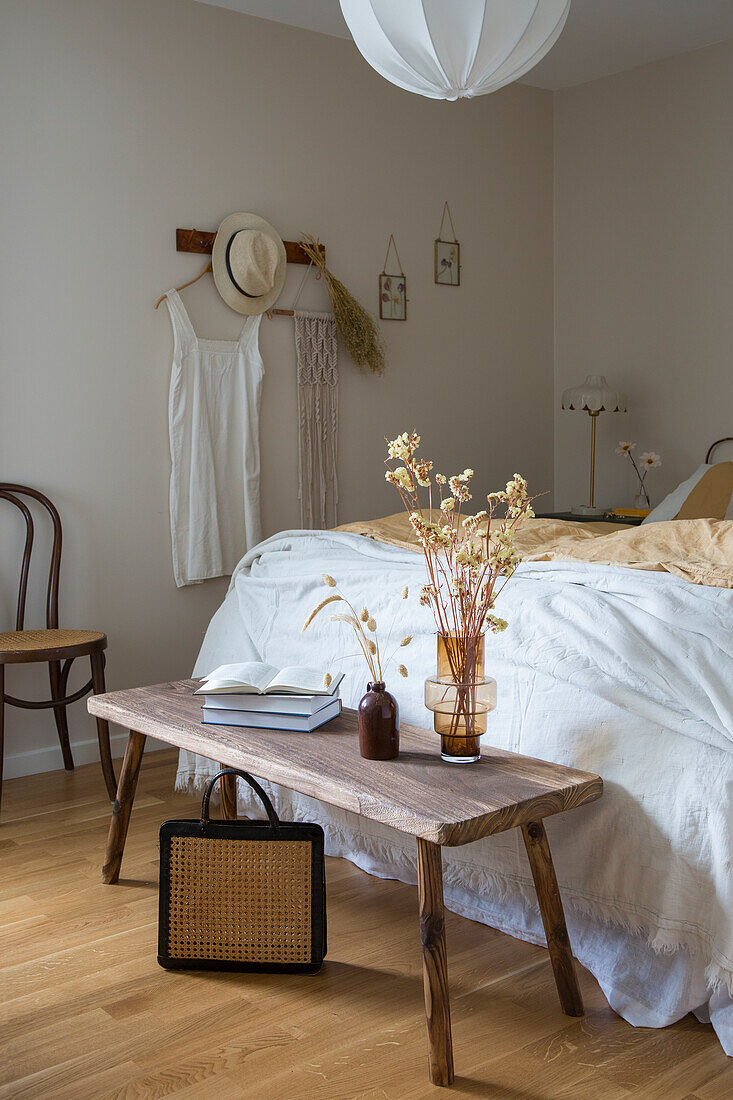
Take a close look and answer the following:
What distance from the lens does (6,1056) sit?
1.77 m

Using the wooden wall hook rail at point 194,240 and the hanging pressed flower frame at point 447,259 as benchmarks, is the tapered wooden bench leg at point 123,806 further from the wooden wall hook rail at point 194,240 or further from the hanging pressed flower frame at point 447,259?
the hanging pressed flower frame at point 447,259

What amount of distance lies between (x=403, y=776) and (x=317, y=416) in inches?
96.7

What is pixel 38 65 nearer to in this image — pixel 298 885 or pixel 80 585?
pixel 80 585

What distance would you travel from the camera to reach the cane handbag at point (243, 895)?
1.99 m

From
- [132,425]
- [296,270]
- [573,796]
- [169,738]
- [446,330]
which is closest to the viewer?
[573,796]

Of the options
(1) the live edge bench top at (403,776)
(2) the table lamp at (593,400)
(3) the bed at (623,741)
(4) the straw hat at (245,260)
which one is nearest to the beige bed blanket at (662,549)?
(3) the bed at (623,741)

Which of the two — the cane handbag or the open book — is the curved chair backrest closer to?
the open book

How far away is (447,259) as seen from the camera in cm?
448

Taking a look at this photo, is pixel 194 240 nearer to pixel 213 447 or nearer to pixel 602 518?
pixel 213 447

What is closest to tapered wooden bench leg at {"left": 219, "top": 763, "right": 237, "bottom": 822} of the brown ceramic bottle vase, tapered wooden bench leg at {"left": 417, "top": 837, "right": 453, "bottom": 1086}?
the brown ceramic bottle vase

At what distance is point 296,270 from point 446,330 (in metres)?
0.82

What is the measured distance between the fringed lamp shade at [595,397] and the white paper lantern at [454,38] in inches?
95.0

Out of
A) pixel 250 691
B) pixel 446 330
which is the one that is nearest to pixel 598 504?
pixel 446 330

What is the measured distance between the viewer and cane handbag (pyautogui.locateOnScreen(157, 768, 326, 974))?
1.99 m
